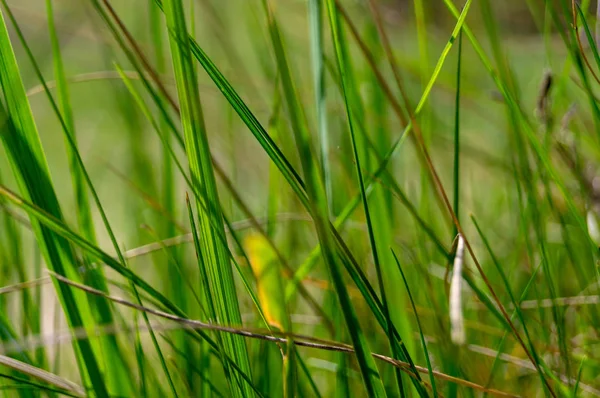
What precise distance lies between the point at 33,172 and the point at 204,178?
0.09 metres

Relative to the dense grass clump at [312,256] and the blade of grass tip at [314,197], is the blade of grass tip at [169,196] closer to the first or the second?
the dense grass clump at [312,256]

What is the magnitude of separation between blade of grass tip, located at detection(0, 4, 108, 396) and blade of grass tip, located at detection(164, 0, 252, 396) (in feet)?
0.22

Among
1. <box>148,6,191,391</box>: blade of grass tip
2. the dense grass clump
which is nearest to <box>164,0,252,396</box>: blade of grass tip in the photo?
the dense grass clump

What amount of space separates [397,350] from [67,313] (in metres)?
0.15

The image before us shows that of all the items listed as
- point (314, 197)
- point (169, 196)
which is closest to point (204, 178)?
point (314, 197)

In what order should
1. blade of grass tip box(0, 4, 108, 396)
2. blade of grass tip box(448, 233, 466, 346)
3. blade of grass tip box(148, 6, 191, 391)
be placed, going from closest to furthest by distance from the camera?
blade of grass tip box(448, 233, 466, 346) < blade of grass tip box(0, 4, 108, 396) < blade of grass tip box(148, 6, 191, 391)

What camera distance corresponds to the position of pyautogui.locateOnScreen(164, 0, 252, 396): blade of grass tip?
22cm

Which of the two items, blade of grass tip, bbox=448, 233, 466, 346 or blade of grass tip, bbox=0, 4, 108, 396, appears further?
blade of grass tip, bbox=0, 4, 108, 396

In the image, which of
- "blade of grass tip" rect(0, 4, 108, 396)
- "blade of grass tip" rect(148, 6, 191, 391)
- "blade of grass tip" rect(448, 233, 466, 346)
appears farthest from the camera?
"blade of grass tip" rect(148, 6, 191, 391)

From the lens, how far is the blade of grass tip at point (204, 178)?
223 millimetres

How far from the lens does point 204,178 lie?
0.24 meters

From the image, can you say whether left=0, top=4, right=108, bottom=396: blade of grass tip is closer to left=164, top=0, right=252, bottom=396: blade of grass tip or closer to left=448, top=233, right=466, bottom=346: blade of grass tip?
left=164, top=0, right=252, bottom=396: blade of grass tip

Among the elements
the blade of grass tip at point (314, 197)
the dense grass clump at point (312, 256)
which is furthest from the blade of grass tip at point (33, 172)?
the blade of grass tip at point (314, 197)

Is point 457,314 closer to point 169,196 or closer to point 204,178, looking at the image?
point 204,178
